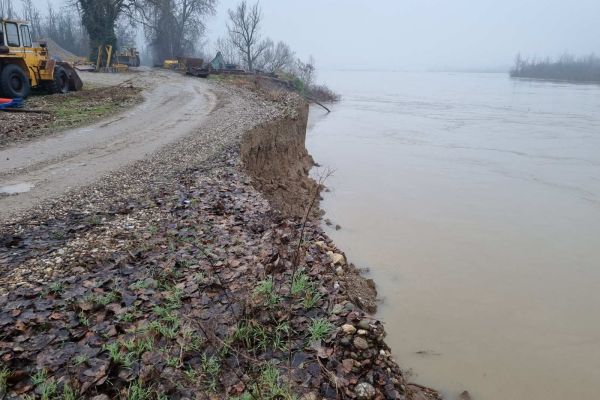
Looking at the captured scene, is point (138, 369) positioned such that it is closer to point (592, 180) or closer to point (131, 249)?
point (131, 249)

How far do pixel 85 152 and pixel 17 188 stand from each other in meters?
2.71

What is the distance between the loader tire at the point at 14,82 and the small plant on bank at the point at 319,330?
15376 millimetres

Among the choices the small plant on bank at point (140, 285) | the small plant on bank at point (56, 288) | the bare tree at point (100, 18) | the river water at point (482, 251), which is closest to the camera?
the small plant on bank at point (56, 288)

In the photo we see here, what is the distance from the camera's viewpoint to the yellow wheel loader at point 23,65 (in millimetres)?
15266

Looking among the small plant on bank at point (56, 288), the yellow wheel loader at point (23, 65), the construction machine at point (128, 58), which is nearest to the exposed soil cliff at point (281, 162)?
the small plant on bank at point (56, 288)

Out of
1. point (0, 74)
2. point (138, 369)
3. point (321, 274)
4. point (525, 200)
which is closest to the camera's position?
point (138, 369)

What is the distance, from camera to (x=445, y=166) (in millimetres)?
18359

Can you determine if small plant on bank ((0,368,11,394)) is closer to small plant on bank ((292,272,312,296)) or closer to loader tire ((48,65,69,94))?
small plant on bank ((292,272,312,296))

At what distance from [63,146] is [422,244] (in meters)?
8.66

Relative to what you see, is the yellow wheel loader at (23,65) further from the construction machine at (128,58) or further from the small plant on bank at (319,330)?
the construction machine at (128,58)

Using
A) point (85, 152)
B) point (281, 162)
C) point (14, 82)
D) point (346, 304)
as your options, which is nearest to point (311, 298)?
point (346, 304)

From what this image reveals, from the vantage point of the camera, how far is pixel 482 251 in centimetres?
993

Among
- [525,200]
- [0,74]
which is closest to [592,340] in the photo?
[525,200]

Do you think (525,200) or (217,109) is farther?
(217,109)
